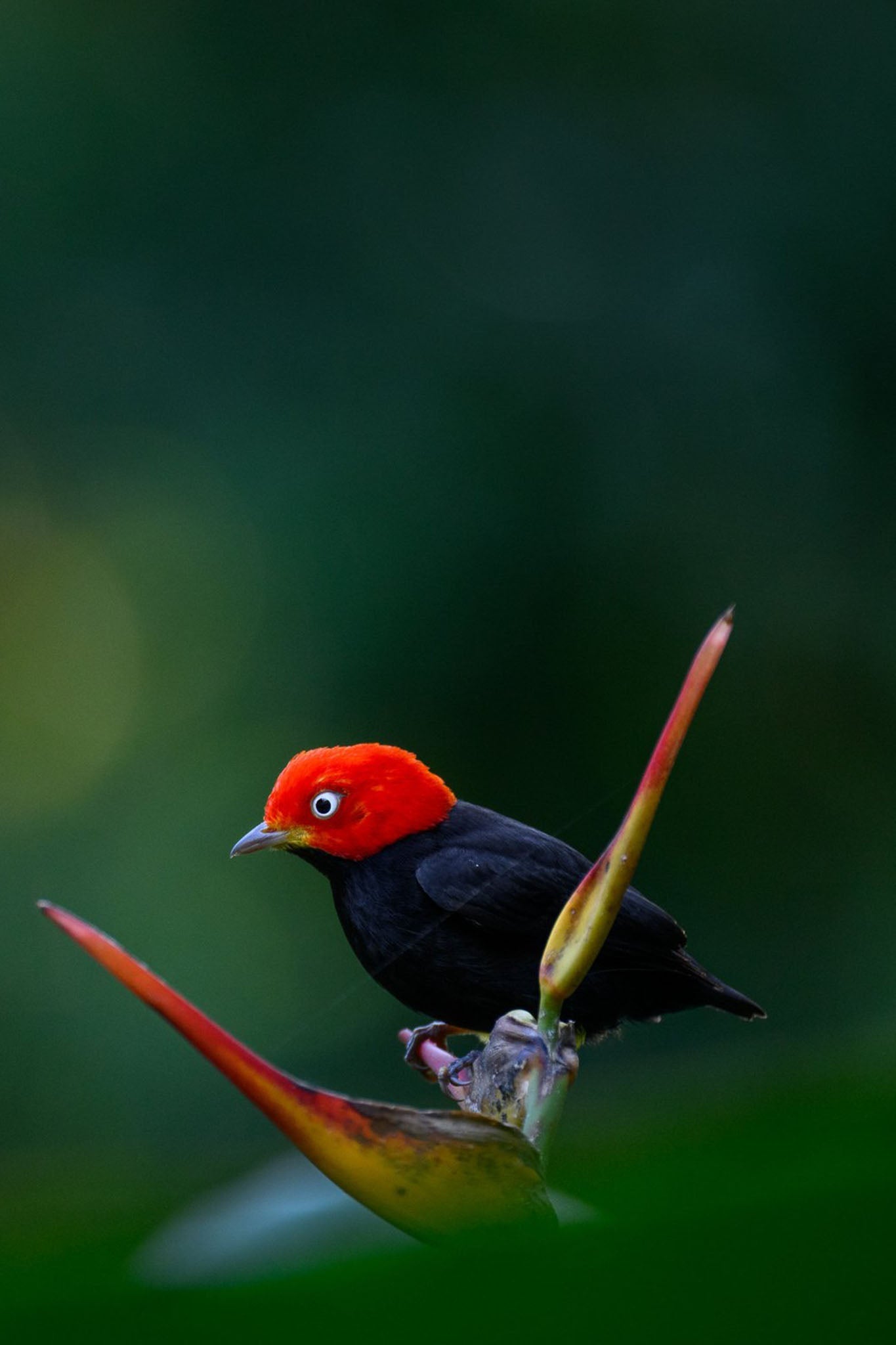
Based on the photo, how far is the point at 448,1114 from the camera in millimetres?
323

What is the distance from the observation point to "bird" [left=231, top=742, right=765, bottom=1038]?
49 cm

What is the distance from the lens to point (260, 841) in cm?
47

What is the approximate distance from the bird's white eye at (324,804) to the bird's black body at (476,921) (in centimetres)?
2

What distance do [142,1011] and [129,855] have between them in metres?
0.41

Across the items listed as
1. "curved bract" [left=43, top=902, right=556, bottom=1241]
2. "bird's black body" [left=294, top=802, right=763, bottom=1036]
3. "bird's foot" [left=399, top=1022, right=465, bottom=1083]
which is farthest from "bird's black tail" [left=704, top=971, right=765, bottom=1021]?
"curved bract" [left=43, top=902, right=556, bottom=1241]

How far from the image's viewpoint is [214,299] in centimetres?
280

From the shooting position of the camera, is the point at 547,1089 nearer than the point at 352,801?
Yes

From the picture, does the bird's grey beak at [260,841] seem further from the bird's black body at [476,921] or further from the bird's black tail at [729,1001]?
the bird's black tail at [729,1001]

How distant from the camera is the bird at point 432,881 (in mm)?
487

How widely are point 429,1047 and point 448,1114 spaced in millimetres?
209

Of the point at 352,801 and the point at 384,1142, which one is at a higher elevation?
the point at 352,801

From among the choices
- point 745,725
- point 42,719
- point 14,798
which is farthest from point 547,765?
point 14,798

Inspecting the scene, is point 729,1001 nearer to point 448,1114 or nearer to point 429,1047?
point 429,1047

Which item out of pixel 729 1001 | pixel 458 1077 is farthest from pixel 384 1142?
pixel 729 1001
